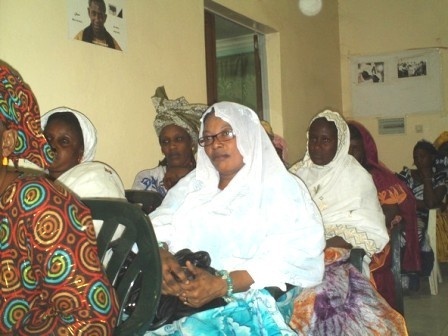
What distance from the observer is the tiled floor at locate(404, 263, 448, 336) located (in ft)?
12.1

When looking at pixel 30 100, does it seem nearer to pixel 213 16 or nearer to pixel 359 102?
pixel 213 16

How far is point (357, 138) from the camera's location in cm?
360

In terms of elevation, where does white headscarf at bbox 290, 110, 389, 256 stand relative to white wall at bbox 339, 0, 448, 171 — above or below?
below

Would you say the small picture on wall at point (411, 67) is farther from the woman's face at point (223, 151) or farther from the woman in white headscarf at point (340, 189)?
the woman's face at point (223, 151)

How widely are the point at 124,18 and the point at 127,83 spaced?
→ 1.32ft

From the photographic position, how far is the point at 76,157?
8.45ft

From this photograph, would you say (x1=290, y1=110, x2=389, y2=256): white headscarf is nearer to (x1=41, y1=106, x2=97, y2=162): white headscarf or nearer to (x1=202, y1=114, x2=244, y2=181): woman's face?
(x1=202, y1=114, x2=244, y2=181): woman's face

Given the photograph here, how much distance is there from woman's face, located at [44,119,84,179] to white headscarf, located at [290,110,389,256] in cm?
150

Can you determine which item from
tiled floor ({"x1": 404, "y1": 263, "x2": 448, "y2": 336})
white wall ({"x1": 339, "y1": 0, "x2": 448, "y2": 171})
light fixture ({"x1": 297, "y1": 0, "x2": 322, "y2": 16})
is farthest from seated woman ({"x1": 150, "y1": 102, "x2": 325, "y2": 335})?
white wall ({"x1": 339, "y1": 0, "x2": 448, "y2": 171})

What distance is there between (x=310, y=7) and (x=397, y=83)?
159cm

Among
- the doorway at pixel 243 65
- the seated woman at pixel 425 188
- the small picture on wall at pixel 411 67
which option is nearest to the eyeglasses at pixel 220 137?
the doorway at pixel 243 65

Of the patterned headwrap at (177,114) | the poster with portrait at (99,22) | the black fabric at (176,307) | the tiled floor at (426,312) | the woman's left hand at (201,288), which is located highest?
the poster with portrait at (99,22)

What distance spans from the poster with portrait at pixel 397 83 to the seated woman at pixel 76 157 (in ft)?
16.0

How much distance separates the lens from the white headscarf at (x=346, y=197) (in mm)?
2873
